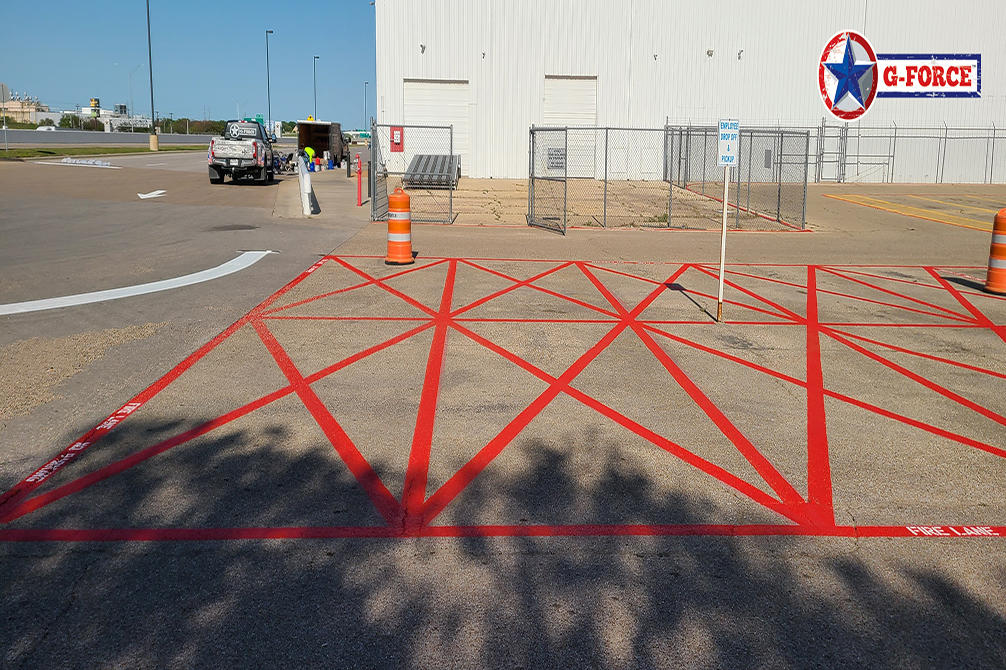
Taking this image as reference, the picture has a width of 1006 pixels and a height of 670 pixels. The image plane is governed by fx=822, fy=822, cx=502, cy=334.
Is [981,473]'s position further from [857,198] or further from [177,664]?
[857,198]

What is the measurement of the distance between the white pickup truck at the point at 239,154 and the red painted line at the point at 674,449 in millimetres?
25217

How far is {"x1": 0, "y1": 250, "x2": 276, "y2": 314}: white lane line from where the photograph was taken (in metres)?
10.4

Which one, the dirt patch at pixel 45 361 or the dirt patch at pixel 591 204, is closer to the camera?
the dirt patch at pixel 45 361

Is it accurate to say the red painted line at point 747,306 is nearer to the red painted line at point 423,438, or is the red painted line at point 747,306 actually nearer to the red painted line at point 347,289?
the red painted line at point 423,438

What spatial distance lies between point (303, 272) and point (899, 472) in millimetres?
9915

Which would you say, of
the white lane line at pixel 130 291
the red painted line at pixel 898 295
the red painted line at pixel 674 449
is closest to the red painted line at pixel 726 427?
the red painted line at pixel 674 449

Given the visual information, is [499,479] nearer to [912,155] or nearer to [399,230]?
[399,230]

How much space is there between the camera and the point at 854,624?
3.84 metres

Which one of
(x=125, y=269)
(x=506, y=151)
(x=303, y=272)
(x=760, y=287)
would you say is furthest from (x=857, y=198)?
(x=125, y=269)

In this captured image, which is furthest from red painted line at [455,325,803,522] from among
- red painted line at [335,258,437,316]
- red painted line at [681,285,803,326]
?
red painted line at [681,285,803,326]

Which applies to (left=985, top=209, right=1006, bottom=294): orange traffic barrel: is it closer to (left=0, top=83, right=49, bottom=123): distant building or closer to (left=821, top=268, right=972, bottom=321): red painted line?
(left=821, top=268, right=972, bottom=321): red painted line

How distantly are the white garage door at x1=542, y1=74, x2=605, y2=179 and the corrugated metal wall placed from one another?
37 centimetres

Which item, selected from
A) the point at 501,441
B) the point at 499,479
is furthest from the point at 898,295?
the point at 499,479

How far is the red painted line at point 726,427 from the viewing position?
5.44 meters
